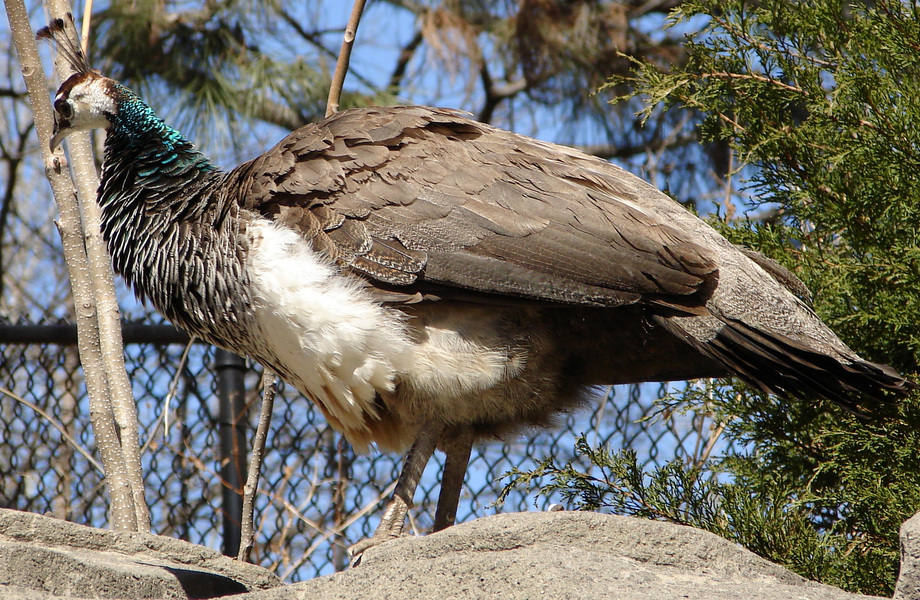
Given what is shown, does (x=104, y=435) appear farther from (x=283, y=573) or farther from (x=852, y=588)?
(x=852, y=588)

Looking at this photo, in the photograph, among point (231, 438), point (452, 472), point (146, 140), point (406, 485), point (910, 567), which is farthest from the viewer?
point (231, 438)

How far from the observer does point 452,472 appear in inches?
139

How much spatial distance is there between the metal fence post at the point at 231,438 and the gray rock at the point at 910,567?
2938 millimetres

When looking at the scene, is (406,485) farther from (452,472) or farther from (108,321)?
(108,321)

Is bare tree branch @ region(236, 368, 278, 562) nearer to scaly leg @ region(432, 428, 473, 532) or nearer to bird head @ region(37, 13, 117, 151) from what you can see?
scaly leg @ region(432, 428, 473, 532)

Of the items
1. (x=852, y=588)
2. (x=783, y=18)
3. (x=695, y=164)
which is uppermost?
(x=695, y=164)

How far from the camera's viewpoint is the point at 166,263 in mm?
3484

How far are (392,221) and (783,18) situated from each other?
1638 millimetres

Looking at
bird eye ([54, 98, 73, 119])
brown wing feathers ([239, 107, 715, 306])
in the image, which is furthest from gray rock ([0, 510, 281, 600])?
bird eye ([54, 98, 73, 119])

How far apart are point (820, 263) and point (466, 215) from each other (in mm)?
1226

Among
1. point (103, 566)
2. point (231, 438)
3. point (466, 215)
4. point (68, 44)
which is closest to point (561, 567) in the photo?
point (103, 566)

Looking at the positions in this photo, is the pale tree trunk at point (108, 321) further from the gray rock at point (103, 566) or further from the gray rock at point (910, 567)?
the gray rock at point (910, 567)

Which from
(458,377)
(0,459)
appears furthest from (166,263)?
(0,459)

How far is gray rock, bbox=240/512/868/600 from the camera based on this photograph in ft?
7.07
